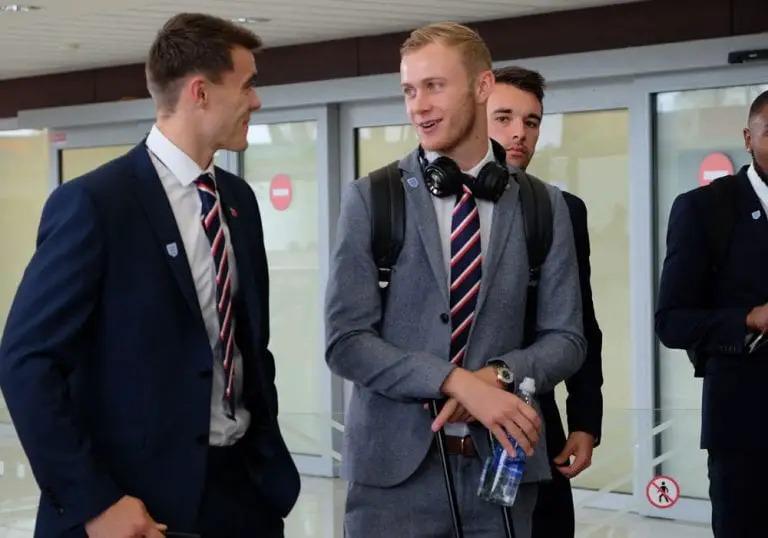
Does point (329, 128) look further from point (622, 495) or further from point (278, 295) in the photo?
point (622, 495)

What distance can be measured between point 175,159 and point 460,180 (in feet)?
2.05

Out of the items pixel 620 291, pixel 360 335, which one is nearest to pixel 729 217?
pixel 360 335

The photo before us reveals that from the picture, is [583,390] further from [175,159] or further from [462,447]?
[175,159]

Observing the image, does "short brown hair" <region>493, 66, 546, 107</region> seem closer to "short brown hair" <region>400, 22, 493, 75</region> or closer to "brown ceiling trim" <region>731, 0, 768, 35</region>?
"short brown hair" <region>400, 22, 493, 75</region>

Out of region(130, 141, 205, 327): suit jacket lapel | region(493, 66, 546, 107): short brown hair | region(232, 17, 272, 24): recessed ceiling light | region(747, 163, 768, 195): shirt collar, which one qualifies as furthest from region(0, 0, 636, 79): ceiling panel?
region(130, 141, 205, 327): suit jacket lapel

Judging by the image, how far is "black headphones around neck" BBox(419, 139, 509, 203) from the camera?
2.89m

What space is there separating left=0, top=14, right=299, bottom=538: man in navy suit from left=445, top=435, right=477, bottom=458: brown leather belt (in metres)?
0.40

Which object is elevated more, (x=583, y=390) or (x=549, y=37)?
(x=549, y=37)

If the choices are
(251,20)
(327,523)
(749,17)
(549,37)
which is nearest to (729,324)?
(327,523)

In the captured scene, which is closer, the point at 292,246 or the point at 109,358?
the point at 109,358

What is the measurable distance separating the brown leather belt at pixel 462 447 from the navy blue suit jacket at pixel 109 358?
20.7 inches

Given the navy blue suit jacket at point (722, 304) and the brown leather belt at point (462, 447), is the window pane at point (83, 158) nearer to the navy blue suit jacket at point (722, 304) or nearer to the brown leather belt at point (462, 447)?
the navy blue suit jacket at point (722, 304)

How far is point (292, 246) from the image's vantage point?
9977 mm

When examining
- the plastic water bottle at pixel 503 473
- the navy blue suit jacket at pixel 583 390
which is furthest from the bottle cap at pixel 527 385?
the navy blue suit jacket at pixel 583 390
